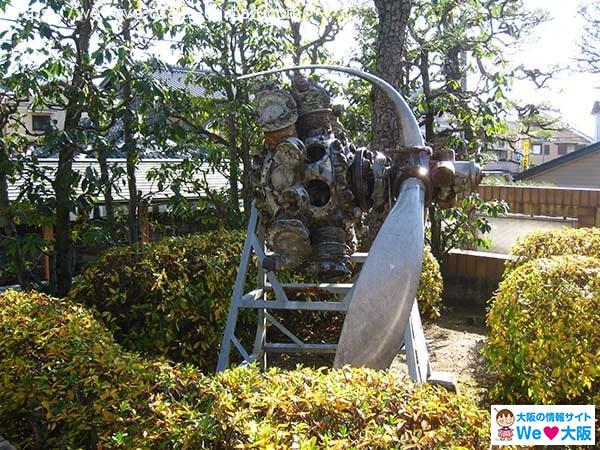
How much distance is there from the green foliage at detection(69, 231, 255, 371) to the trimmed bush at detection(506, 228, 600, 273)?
10.2ft

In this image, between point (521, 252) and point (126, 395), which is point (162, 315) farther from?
point (521, 252)

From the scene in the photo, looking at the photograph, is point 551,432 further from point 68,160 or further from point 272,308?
point 68,160

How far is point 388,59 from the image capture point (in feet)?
22.9

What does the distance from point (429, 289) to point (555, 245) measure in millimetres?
1443

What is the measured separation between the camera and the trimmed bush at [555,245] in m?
6.05

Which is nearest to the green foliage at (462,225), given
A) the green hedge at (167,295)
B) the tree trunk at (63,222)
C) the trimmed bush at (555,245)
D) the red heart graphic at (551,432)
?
the trimmed bush at (555,245)

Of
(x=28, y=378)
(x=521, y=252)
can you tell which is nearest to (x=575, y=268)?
(x=521, y=252)

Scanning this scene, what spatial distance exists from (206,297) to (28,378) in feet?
7.63

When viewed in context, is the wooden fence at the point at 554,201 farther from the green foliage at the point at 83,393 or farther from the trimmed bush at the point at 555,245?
the green foliage at the point at 83,393

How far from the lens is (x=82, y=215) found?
6.03 meters

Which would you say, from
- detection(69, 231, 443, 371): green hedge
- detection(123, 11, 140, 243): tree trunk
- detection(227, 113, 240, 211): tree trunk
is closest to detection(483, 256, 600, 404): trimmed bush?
detection(69, 231, 443, 371): green hedge

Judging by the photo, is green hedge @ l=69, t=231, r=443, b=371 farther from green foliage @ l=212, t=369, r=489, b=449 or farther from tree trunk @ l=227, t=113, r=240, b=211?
green foliage @ l=212, t=369, r=489, b=449

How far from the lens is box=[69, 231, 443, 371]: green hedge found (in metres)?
4.86

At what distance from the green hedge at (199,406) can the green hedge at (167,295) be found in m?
1.53
